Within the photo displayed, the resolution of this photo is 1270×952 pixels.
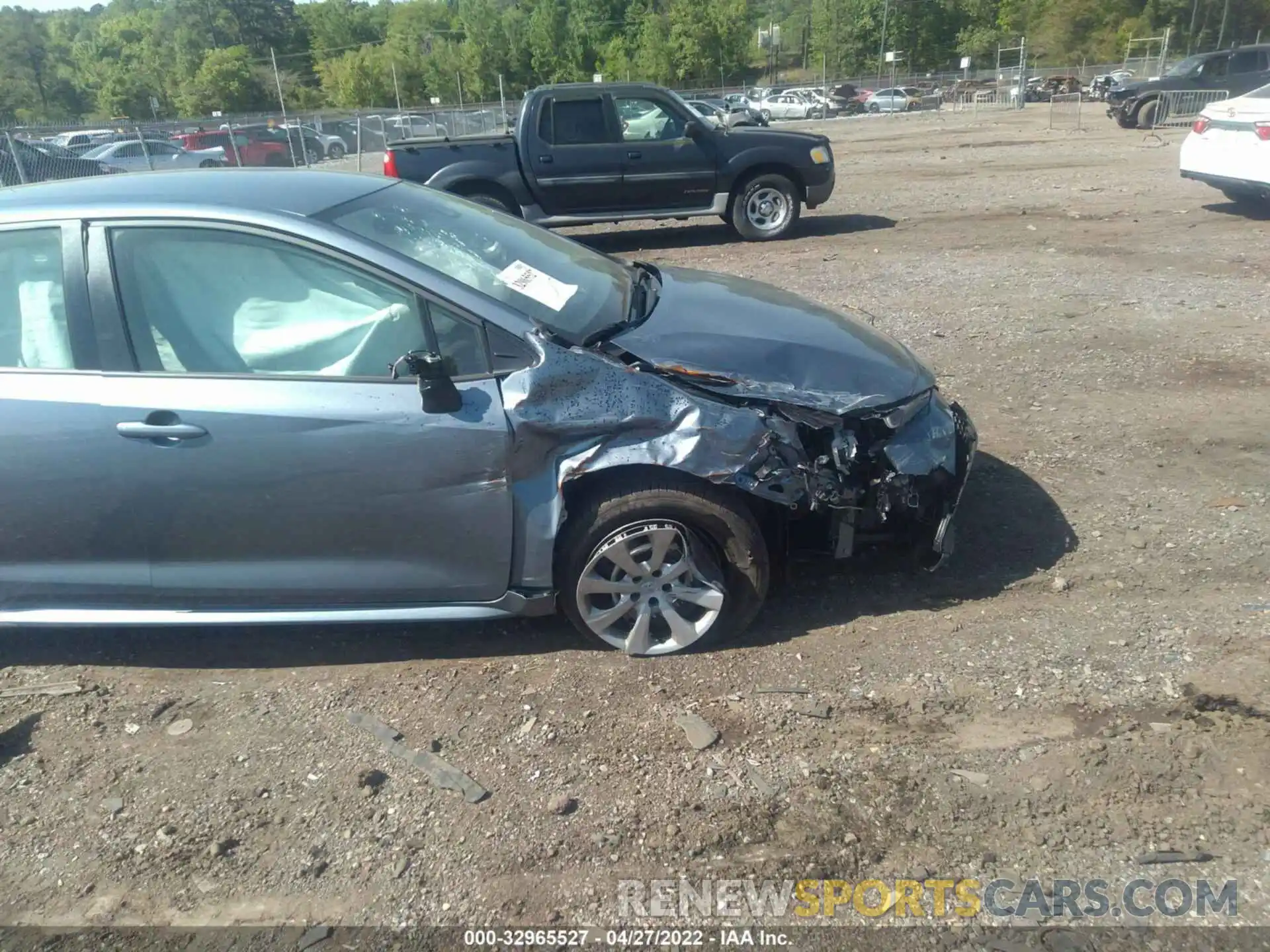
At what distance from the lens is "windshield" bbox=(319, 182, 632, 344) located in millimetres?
3570

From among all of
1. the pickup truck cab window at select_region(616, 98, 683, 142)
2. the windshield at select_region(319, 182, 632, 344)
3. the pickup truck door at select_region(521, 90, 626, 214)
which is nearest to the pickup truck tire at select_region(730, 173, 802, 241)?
the pickup truck cab window at select_region(616, 98, 683, 142)

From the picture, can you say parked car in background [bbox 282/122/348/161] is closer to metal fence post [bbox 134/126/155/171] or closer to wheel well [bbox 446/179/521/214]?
metal fence post [bbox 134/126/155/171]

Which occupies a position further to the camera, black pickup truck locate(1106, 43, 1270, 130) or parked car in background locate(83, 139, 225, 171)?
parked car in background locate(83, 139, 225, 171)

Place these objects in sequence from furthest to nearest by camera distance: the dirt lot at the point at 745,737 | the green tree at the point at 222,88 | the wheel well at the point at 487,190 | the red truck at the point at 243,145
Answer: the green tree at the point at 222,88 → the red truck at the point at 243,145 → the wheel well at the point at 487,190 → the dirt lot at the point at 745,737

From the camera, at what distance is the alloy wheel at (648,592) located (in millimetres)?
3461

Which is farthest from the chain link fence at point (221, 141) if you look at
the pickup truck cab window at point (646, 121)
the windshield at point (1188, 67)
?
the windshield at point (1188, 67)

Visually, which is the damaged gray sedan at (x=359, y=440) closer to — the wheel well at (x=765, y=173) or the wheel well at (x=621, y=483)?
the wheel well at (x=621, y=483)

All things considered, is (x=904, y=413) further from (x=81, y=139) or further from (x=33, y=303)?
(x=81, y=139)

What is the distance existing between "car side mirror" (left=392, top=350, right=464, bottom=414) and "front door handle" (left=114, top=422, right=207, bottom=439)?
2.52 feet

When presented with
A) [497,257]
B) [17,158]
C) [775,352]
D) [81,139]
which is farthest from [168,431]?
[81,139]

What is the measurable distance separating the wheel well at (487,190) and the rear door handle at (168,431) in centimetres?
854

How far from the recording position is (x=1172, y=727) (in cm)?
306

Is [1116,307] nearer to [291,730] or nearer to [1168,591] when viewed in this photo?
[1168,591]

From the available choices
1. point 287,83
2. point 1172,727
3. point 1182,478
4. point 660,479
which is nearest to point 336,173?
point 660,479
